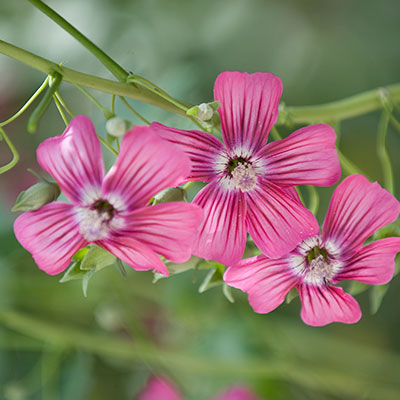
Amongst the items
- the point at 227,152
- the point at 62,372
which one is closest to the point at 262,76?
the point at 227,152

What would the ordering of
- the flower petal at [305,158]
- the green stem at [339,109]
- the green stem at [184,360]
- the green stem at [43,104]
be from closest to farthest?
the green stem at [43,104] → the flower petal at [305,158] → the green stem at [339,109] → the green stem at [184,360]

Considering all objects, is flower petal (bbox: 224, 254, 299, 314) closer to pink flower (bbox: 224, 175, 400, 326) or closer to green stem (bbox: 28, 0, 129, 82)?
pink flower (bbox: 224, 175, 400, 326)

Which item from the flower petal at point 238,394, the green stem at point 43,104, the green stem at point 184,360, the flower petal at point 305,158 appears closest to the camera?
the green stem at point 43,104

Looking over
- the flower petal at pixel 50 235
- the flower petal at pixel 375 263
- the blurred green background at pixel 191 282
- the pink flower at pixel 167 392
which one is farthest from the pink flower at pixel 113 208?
the pink flower at pixel 167 392

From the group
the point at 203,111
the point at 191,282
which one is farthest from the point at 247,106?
the point at 191,282

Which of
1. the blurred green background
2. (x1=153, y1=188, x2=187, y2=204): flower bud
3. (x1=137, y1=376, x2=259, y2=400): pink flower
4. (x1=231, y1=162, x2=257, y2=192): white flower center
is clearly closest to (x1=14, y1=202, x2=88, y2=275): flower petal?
(x1=153, y1=188, x2=187, y2=204): flower bud

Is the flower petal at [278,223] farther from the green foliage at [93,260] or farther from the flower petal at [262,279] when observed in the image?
the green foliage at [93,260]
